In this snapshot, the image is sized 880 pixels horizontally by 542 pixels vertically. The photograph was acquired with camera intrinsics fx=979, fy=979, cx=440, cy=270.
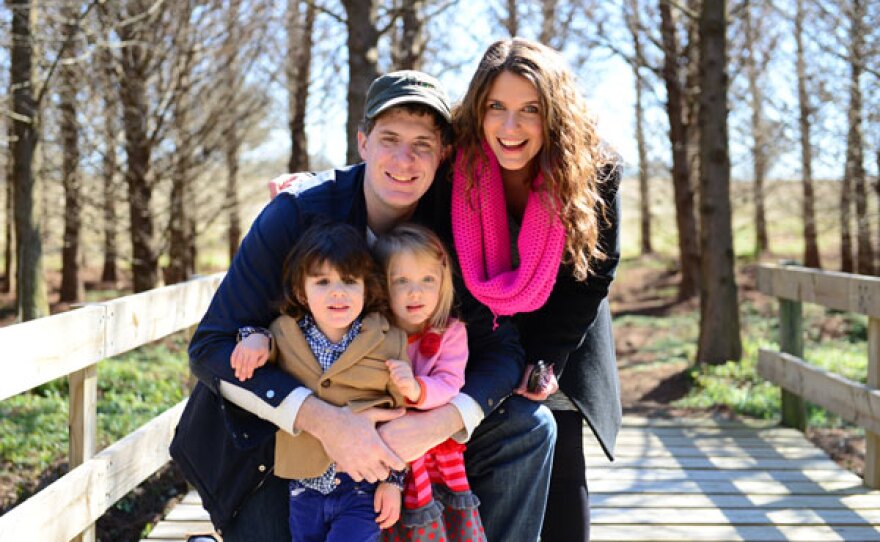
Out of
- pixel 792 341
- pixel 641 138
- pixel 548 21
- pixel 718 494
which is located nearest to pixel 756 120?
pixel 641 138

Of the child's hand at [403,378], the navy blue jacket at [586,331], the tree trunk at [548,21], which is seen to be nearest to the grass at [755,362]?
the navy blue jacket at [586,331]

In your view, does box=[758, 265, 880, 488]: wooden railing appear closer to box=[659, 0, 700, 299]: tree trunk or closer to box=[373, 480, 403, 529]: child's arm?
box=[373, 480, 403, 529]: child's arm

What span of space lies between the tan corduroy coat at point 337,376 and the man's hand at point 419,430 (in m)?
0.06

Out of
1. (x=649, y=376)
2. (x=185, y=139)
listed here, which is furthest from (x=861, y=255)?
(x=185, y=139)

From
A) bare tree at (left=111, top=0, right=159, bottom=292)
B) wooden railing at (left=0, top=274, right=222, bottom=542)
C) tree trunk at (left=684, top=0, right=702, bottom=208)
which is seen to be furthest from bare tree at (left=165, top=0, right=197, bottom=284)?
wooden railing at (left=0, top=274, right=222, bottom=542)

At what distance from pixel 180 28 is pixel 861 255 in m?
11.3

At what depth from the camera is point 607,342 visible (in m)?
3.11

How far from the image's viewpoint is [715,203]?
8.85 meters

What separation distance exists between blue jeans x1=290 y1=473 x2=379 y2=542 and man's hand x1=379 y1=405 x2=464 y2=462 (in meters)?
0.13

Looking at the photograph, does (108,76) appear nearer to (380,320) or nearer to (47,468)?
(47,468)

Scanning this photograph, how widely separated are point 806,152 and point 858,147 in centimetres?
257


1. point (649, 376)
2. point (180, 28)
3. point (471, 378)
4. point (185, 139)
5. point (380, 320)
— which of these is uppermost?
point (180, 28)

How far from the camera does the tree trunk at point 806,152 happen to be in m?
15.7

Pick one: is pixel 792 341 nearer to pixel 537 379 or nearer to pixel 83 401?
pixel 537 379
